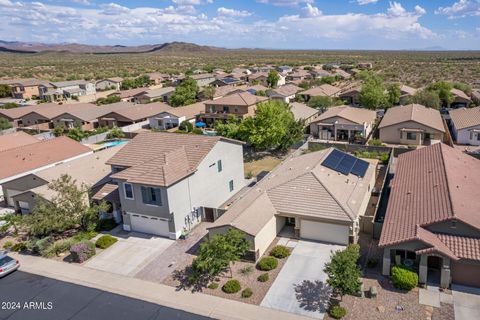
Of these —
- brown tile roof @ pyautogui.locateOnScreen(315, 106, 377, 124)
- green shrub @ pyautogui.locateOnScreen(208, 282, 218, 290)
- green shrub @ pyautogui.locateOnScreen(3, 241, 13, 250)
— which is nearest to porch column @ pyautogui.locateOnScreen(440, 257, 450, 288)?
green shrub @ pyautogui.locateOnScreen(208, 282, 218, 290)

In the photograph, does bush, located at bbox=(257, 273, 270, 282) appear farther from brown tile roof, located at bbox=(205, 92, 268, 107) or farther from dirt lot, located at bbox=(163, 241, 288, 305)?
brown tile roof, located at bbox=(205, 92, 268, 107)

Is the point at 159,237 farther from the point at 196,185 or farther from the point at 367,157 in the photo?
the point at 367,157

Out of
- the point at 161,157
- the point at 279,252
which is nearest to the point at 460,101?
the point at 279,252

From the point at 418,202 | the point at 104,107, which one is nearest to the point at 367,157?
the point at 418,202

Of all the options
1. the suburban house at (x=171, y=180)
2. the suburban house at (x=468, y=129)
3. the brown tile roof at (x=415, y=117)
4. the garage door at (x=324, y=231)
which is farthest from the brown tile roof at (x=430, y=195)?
the brown tile roof at (x=415, y=117)

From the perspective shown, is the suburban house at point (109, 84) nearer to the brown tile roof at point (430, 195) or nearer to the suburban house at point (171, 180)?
the suburban house at point (171, 180)

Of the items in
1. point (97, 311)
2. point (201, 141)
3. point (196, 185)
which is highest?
point (201, 141)
